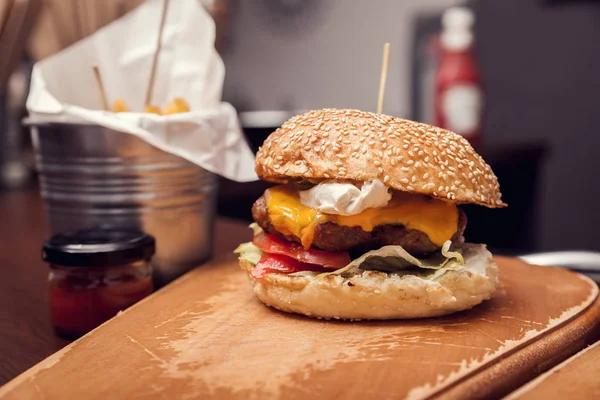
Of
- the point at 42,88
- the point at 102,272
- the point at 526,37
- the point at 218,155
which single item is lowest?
the point at 102,272

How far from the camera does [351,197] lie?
1.58 metres

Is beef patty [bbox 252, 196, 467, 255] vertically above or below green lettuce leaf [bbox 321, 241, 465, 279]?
above

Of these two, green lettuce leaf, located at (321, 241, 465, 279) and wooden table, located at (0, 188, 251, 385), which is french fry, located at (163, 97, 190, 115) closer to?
wooden table, located at (0, 188, 251, 385)

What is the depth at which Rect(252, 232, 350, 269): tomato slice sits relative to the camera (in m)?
1.67

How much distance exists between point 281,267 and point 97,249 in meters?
0.48

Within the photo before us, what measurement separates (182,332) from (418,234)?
651 mm

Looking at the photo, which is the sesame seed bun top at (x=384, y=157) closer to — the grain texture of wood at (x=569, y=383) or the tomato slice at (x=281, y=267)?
the tomato slice at (x=281, y=267)

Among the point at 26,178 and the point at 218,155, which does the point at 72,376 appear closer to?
the point at 218,155

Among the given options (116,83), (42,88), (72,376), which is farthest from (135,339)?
(116,83)

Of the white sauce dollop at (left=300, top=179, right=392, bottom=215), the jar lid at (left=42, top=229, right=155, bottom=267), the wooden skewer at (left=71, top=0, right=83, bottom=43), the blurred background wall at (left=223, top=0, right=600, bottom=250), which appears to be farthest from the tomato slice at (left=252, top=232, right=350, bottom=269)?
the blurred background wall at (left=223, top=0, right=600, bottom=250)

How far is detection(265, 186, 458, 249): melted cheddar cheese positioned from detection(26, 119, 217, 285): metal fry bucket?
1.47ft

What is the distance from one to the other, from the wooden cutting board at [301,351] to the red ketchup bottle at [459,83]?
1990 millimetres

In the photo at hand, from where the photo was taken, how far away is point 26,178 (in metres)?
5.22

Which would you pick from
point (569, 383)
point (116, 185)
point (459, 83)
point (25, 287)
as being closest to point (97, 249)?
point (116, 185)
